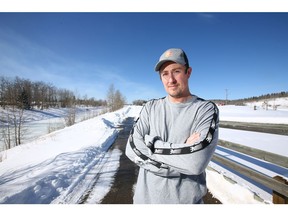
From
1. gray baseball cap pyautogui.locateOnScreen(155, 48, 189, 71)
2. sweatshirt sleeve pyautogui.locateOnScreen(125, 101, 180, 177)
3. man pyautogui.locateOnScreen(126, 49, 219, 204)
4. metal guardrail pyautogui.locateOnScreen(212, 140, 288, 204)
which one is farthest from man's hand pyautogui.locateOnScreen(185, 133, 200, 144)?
metal guardrail pyautogui.locateOnScreen(212, 140, 288, 204)

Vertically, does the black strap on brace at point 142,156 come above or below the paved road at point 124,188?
above

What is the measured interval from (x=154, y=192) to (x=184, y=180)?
254 mm

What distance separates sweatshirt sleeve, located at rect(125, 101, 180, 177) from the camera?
1.35 meters

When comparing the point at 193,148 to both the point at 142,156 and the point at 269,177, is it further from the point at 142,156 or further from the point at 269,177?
the point at 269,177

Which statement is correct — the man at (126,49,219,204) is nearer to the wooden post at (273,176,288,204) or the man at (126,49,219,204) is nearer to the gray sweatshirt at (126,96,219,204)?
the gray sweatshirt at (126,96,219,204)

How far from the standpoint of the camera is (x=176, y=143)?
1412mm

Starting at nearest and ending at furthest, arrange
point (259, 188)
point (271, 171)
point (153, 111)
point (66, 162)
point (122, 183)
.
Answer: point (153, 111)
point (259, 188)
point (271, 171)
point (122, 183)
point (66, 162)

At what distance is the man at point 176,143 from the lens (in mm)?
1313

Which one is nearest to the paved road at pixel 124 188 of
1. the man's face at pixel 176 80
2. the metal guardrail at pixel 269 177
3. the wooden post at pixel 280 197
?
the metal guardrail at pixel 269 177

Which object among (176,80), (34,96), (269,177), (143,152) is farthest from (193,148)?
(34,96)

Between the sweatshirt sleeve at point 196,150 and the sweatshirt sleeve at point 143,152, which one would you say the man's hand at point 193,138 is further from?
the sweatshirt sleeve at point 143,152

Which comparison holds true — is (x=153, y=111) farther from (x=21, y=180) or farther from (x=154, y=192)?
(x=21, y=180)
